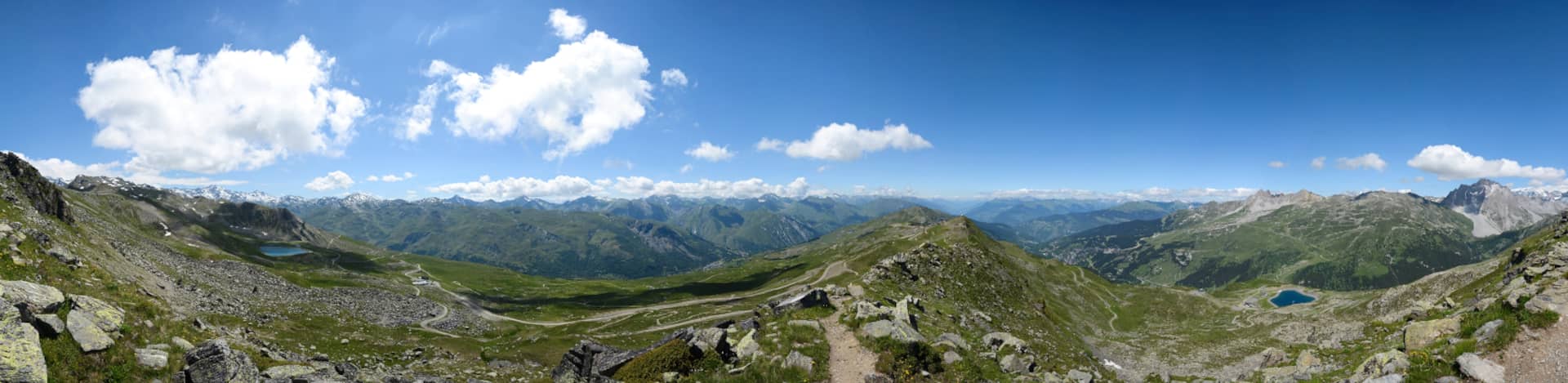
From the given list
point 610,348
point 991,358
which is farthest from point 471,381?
point 991,358

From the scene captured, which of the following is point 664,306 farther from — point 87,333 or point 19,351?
point 19,351

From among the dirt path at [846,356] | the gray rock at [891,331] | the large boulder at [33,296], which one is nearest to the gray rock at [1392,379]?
the gray rock at [891,331]

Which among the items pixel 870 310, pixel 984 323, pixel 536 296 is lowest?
pixel 536 296

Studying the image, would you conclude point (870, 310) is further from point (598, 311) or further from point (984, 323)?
point (598, 311)

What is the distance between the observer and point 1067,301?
130625 mm

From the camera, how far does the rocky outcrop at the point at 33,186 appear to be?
80.9m

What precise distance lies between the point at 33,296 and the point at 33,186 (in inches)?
5162

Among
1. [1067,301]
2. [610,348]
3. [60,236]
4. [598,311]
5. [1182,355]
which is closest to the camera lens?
[610,348]

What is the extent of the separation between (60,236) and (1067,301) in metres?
168

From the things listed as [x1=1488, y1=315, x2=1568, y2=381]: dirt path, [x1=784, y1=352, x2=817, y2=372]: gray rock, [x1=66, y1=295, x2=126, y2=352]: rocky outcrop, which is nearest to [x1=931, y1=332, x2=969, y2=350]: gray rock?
[x1=784, y1=352, x2=817, y2=372]: gray rock

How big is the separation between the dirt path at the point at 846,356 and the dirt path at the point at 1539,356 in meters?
22.5

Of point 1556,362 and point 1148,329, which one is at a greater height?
point 1556,362

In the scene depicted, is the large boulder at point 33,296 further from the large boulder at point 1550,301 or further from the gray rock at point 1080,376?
the large boulder at point 1550,301

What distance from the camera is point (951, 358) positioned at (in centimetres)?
2523
